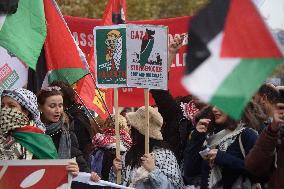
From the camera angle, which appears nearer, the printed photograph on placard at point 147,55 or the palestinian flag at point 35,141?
the palestinian flag at point 35,141

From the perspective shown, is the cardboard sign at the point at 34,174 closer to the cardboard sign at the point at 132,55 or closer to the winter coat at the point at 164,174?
the winter coat at the point at 164,174

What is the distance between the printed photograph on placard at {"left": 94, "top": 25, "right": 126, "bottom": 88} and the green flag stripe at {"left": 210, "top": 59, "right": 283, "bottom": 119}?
419 cm

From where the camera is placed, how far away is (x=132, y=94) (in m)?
12.8

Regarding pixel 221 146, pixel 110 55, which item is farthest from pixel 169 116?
pixel 221 146

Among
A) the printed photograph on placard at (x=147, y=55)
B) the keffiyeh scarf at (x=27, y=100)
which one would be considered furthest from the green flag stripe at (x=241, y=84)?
the printed photograph on placard at (x=147, y=55)

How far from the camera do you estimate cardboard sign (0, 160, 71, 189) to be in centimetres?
804

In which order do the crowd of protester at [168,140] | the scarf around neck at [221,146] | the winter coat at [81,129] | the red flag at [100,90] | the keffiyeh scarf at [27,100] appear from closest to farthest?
1. the crowd of protester at [168,140]
2. the scarf around neck at [221,146]
3. the keffiyeh scarf at [27,100]
4. the winter coat at [81,129]
5. the red flag at [100,90]

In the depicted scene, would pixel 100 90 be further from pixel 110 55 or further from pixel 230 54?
pixel 230 54

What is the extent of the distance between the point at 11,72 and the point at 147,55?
62.7 inches

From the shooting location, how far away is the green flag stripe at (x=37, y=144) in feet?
26.8

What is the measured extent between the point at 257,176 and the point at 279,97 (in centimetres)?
59

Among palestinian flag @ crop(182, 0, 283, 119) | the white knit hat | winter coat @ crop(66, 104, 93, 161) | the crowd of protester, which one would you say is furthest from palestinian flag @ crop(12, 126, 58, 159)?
palestinian flag @ crop(182, 0, 283, 119)

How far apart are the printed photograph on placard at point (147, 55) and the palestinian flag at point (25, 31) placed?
0.80 metres

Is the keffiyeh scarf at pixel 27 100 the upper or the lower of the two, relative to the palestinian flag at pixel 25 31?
lower
